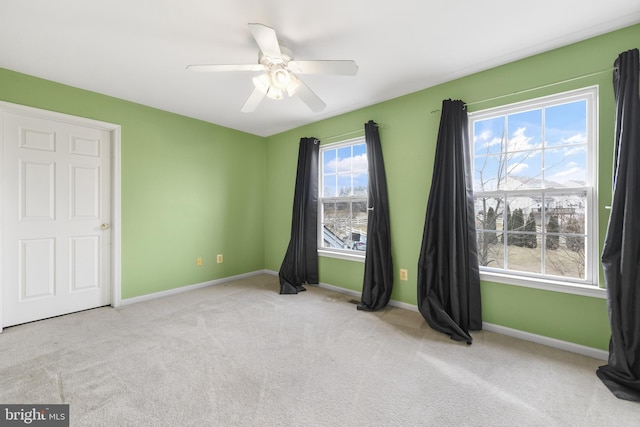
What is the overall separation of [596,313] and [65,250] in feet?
15.7

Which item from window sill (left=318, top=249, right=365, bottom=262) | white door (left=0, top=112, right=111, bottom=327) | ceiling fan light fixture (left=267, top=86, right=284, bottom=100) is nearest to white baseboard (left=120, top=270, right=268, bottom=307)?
white door (left=0, top=112, right=111, bottom=327)

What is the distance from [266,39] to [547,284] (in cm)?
278

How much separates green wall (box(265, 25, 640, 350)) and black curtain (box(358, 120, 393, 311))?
10 centimetres

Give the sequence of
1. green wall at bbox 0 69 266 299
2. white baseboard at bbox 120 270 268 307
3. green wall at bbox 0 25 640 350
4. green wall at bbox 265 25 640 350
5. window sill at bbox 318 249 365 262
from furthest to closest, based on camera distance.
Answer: window sill at bbox 318 249 365 262 < white baseboard at bbox 120 270 268 307 < green wall at bbox 0 69 266 299 < green wall at bbox 0 25 640 350 < green wall at bbox 265 25 640 350

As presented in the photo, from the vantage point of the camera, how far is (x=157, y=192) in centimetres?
333

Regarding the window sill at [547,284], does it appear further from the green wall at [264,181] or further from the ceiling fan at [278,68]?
the ceiling fan at [278,68]

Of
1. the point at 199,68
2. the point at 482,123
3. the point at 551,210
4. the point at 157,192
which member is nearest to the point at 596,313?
the point at 551,210

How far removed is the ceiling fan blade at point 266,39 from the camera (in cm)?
154

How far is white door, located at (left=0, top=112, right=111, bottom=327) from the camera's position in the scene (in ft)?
8.07

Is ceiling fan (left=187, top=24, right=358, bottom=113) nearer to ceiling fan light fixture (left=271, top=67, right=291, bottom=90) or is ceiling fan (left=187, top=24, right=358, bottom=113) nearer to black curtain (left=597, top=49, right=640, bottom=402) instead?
ceiling fan light fixture (left=271, top=67, right=291, bottom=90)

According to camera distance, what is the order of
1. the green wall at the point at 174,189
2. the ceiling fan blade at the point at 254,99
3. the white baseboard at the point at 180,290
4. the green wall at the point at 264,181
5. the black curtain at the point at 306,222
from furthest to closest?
the black curtain at the point at 306,222, the white baseboard at the point at 180,290, the green wall at the point at 174,189, the ceiling fan blade at the point at 254,99, the green wall at the point at 264,181

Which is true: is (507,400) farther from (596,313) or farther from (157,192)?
(157,192)

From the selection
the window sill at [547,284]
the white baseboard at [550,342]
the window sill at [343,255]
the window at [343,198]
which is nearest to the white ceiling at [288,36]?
the window at [343,198]

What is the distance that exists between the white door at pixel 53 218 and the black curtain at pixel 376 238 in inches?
118
